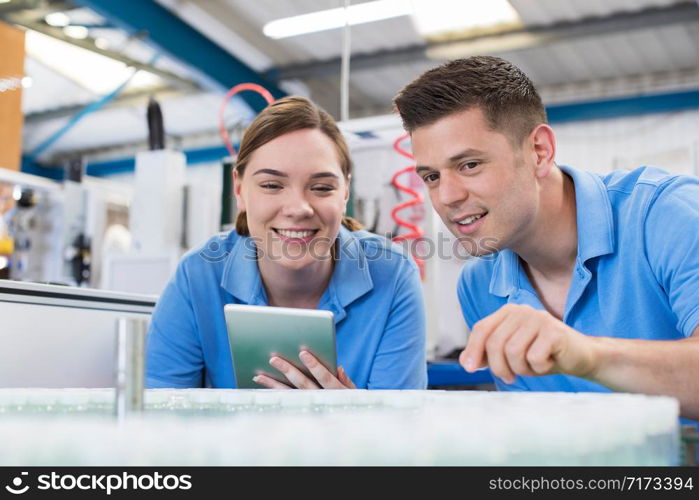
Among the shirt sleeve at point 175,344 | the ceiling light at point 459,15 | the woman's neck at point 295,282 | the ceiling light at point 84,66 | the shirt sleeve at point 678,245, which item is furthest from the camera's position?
the ceiling light at point 84,66

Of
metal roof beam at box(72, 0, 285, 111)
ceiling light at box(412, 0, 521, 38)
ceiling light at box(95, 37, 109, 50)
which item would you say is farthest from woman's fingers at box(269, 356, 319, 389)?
ceiling light at box(95, 37, 109, 50)

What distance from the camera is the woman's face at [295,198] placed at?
4.48 ft

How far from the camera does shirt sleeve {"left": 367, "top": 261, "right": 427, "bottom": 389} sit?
133 cm

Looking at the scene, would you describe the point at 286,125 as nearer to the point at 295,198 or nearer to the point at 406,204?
the point at 295,198

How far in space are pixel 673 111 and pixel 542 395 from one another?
607 centimetres

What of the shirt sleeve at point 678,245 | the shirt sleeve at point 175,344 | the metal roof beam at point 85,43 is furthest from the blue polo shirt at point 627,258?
the metal roof beam at point 85,43

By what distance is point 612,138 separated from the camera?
632 cm

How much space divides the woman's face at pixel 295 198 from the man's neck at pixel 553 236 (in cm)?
38

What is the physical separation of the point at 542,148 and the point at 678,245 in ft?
1.05

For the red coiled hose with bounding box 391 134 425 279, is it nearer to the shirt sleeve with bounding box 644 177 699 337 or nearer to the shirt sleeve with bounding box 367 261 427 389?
the shirt sleeve with bounding box 367 261 427 389

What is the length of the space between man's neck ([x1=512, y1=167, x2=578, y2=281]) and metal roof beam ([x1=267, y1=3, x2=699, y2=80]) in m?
4.10

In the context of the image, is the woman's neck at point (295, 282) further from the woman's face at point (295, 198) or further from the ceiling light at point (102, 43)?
the ceiling light at point (102, 43)

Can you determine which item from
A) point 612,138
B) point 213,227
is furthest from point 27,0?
point 612,138

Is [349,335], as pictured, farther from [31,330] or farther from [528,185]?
[31,330]
